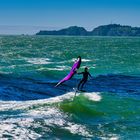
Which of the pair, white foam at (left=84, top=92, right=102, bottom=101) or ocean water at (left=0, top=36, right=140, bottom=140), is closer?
ocean water at (left=0, top=36, right=140, bottom=140)

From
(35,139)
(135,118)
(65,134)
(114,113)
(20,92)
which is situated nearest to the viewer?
(35,139)

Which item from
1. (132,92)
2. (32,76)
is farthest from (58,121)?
(32,76)

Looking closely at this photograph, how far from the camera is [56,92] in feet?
113

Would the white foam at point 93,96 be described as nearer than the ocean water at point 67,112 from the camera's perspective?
No

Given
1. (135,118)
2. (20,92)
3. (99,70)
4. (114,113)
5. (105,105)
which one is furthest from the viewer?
(99,70)

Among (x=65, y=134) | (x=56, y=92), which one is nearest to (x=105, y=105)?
(x=56, y=92)

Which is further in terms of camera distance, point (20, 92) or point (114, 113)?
point (20, 92)

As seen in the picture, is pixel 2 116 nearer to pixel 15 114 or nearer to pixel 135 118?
pixel 15 114

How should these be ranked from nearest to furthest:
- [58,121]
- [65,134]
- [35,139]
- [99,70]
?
[35,139], [65,134], [58,121], [99,70]

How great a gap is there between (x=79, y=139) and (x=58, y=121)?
3.12m

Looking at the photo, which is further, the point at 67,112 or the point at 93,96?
the point at 93,96

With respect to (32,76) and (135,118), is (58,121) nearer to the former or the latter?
(135,118)

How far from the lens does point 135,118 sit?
80.3 feet

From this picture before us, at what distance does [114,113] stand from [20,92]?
9.71 meters
